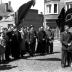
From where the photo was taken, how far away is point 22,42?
53.5 ft

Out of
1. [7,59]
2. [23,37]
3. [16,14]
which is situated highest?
[16,14]

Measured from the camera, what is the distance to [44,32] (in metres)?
18.0

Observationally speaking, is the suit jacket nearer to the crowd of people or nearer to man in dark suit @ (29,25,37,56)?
the crowd of people

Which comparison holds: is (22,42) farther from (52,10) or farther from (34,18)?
(34,18)

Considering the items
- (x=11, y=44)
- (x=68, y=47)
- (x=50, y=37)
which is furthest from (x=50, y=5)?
(x=68, y=47)

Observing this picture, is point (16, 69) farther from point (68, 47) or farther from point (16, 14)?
point (16, 14)

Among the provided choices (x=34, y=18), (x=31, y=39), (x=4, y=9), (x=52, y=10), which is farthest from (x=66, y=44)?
(x=4, y=9)

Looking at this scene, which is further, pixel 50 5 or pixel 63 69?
pixel 50 5

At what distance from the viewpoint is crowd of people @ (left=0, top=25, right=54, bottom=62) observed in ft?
48.2


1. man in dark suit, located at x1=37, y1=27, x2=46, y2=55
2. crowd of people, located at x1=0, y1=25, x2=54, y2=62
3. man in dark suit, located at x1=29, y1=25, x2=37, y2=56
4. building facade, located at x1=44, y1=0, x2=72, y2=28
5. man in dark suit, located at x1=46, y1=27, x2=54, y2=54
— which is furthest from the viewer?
building facade, located at x1=44, y1=0, x2=72, y2=28

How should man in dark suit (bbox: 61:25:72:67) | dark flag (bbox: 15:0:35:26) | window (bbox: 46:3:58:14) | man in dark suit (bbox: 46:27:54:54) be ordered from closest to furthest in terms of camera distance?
man in dark suit (bbox: 61:25:72:67), dark flag (bbox: 15:0:35:26), man in dark suit (bbox: 46:27:54:54), window (bbox: 46:3:58:14)

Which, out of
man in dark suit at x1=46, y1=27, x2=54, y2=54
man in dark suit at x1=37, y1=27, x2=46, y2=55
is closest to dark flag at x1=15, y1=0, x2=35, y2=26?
man in dark suit at x1=37, y1=27, x2=46, y2=55

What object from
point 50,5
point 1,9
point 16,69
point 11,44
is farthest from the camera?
point 1,9

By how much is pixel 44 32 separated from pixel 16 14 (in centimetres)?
414
